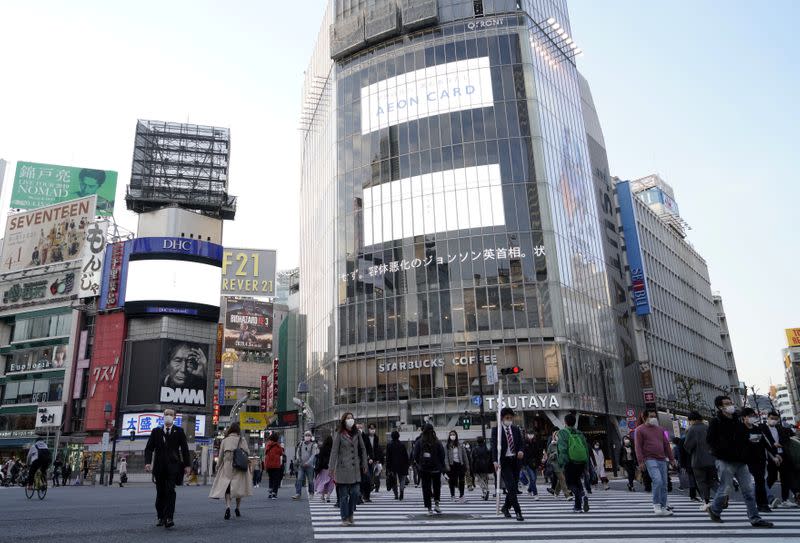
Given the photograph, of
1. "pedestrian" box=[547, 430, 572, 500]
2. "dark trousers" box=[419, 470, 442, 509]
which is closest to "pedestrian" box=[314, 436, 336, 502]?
"dark trousers" box=[419, 470, 442, 509]

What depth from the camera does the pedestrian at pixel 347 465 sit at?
9.95m

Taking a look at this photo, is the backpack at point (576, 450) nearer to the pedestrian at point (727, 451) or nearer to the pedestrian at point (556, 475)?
the pedestrian at point (727, 451)

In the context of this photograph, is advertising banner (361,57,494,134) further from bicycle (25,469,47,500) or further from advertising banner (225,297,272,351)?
advertising banner (225,297,272,351)

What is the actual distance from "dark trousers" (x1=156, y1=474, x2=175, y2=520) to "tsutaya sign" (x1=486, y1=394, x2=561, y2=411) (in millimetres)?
33631

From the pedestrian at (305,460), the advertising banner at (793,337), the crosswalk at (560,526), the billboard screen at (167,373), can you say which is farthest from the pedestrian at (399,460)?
the advertising banner at (793,337)

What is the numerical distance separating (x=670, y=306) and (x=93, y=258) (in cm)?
6845

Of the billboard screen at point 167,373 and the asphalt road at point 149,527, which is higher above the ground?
the billboard screen at point 167,373

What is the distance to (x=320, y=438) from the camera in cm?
5316

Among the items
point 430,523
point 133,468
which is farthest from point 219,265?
point 430,523

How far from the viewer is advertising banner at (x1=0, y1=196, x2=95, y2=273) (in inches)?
2753

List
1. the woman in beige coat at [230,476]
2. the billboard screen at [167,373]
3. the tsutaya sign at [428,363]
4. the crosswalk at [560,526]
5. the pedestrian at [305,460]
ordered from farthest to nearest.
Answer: the billboard screen at [167,373]
the tsutaya sign at [428,363]
the pedestrian at [305,460]
the woman in beige coat at [230,476]
the crosswalk at [560,526]

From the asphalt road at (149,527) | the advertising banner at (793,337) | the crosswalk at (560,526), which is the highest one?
the advertising banner at (793,337)

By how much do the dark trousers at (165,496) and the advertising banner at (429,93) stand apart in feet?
140

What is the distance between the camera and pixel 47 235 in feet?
235
